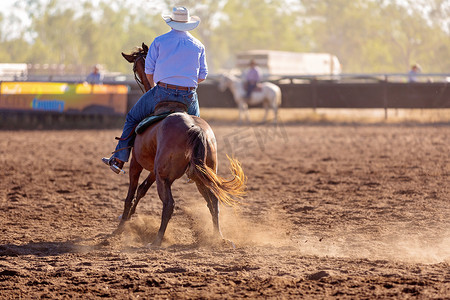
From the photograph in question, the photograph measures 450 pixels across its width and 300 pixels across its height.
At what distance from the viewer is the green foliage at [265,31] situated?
6034 centimetres

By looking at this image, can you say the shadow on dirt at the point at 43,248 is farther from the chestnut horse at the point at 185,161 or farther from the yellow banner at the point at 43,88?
the yellow banner at the point at 43,88

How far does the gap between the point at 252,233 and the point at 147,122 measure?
1510 millimetres

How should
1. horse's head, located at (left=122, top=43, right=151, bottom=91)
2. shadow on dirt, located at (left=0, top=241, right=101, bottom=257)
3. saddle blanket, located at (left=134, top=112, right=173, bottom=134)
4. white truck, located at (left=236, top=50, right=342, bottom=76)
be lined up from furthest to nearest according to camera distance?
white truck, located at (left=236, top=50, right=342, bottom=76) → horse's head, located at (left=122, top=43, right=151, bottom=91) → saddle blanket, located at (left=134, top=112, right=173, bottom=134) → shadow on dirt, located at (left=0, top=241, right=101, bottom=257)

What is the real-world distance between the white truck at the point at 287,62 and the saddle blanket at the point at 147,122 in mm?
32291

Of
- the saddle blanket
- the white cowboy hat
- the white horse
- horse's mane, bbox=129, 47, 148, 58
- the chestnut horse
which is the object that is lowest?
the white horse

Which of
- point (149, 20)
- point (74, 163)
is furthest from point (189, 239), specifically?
point (149, 20)

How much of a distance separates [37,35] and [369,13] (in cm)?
A: 3834

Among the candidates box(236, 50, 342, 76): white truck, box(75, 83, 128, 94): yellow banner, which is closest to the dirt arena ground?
box(75, 83, 128, 94): yellow banner

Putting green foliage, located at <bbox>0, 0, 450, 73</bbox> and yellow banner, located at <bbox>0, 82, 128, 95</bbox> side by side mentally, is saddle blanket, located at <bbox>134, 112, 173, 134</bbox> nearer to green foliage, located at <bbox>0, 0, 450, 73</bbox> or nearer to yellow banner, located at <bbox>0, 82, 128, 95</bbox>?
yellow banner, located at <bbox>0, 82, 128, 95</bbox>

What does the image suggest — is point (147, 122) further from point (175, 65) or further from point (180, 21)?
point (180, 21)

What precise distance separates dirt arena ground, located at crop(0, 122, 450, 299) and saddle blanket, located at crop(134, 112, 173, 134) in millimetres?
1043

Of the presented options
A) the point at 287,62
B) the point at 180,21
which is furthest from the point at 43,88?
the point at 287,62

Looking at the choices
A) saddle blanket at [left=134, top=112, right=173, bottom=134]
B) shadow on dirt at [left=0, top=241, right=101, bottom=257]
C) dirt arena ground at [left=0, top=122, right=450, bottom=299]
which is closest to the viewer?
dirt arena ground at [left=0, top=122, right=450, bottom=299]

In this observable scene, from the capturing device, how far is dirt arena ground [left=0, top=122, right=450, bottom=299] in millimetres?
4207
